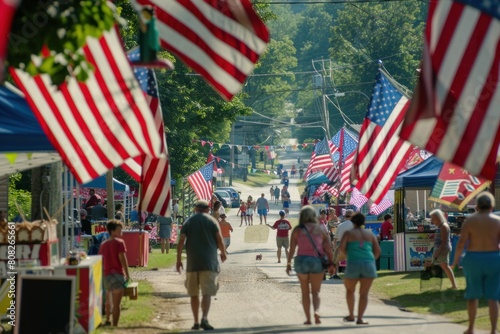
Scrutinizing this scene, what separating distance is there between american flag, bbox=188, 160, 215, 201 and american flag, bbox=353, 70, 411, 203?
651 inches

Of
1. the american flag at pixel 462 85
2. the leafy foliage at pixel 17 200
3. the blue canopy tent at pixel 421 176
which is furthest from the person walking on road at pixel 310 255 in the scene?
the leafy foliage at pixel 17 200

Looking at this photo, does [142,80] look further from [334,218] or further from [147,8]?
[334,218]

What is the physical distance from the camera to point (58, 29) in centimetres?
1038

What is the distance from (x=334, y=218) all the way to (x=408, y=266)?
6.93 m

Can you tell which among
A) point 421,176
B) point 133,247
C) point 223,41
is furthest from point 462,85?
point 133,247

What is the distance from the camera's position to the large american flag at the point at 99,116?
13422 millimetres

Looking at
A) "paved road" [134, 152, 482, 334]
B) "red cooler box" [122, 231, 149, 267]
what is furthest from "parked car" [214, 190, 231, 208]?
"paved road" [134, 152, 482, 334]

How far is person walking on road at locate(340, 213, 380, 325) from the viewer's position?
16.6 m

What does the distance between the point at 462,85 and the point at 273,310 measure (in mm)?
7562

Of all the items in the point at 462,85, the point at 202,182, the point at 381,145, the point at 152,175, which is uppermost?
the point at 202,182

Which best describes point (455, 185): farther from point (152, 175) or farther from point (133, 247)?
point (133, 247)

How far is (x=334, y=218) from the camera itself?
3478 cm

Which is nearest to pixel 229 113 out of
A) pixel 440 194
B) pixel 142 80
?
pixel 440 194

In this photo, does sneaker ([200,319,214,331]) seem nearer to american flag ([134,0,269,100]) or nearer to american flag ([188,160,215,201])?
american flag ([134,0,269,100])
